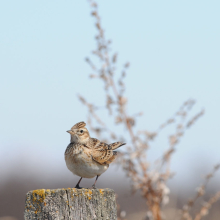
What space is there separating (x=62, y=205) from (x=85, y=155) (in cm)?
284

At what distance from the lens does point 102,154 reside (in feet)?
22.2

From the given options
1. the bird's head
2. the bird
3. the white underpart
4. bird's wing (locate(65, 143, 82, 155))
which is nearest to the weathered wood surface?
the bird

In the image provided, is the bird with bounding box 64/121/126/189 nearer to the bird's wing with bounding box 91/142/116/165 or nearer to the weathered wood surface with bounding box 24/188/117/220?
the bird's wing with bounding box 91/142/116/165

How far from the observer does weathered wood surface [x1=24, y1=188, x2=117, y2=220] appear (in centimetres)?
372

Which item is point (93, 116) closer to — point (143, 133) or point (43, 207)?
point (143, 133)

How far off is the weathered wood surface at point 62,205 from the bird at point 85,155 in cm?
212

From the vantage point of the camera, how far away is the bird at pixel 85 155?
6363mm

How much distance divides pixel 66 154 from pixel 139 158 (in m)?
1.19

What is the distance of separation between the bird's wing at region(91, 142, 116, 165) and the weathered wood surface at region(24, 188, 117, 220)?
2.71 meters

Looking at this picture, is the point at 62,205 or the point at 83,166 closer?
the point at 62,205

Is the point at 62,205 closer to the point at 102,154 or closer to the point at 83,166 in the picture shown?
the point at 83,166

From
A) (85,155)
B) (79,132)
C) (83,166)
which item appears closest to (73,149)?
(85,155)

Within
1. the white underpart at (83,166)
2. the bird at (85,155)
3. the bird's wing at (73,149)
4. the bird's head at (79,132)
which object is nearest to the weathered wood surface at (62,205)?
the bird at (85,155)

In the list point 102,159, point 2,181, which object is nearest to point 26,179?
point 2,181
